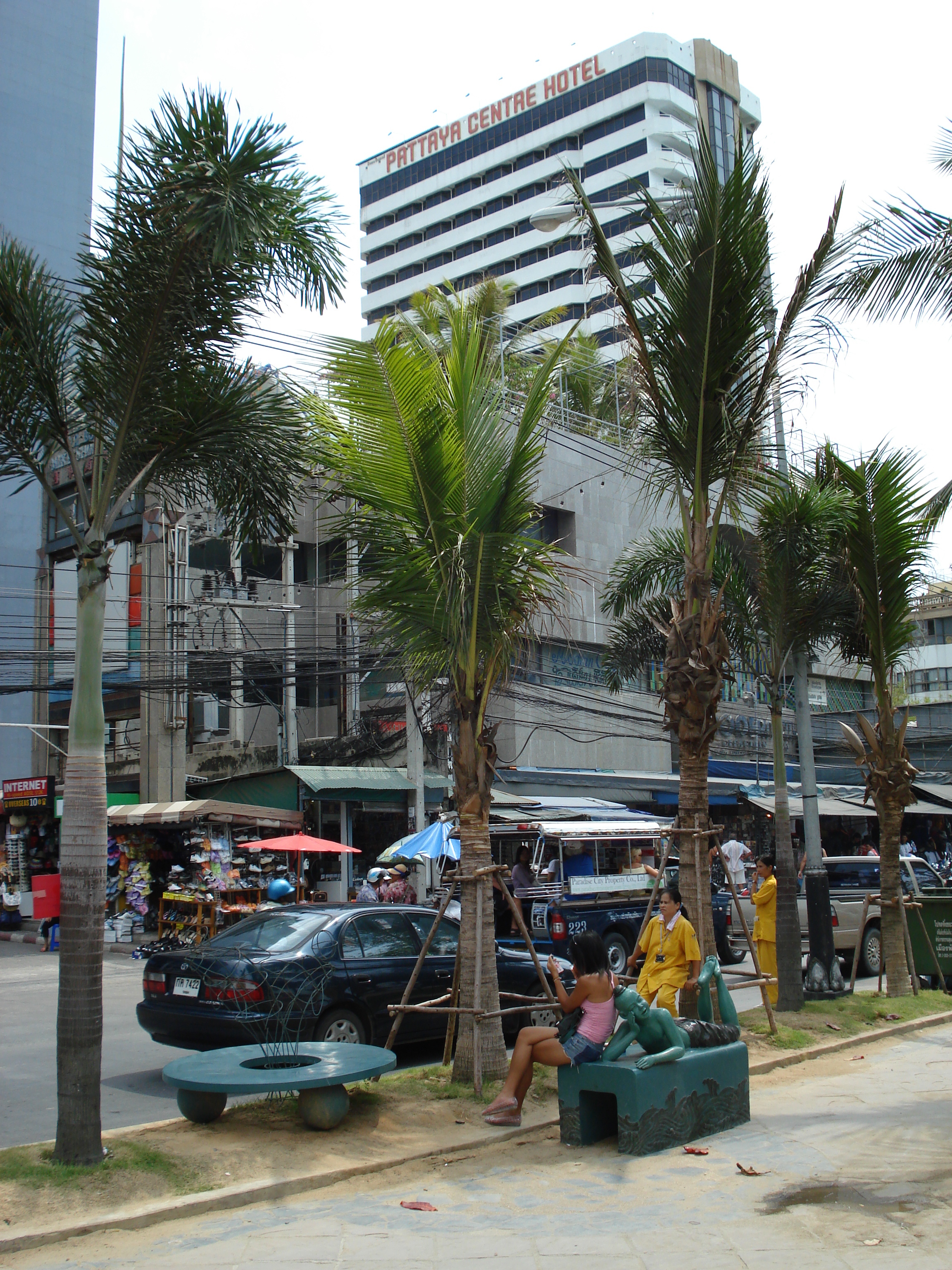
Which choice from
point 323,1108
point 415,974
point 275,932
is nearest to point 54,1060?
point 275,932

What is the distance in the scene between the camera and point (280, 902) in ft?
68.6

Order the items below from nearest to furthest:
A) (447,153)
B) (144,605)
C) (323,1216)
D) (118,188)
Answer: (323,1216) < (118,188) < (144,605) < (447,153)

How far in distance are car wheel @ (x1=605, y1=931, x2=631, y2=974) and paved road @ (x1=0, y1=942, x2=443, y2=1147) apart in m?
5.28

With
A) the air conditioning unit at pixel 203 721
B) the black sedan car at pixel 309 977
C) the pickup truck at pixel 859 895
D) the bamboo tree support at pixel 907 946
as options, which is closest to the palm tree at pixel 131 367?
the black sedan car at pixel 309 977

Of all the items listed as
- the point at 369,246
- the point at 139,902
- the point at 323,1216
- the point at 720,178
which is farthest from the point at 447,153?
the point at 323,1216

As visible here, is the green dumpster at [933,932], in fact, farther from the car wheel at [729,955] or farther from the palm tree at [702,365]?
the palm tree at [702,365]

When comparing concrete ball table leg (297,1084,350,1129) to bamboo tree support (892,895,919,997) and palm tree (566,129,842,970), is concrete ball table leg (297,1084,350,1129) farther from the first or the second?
bamboo tree support (892,895,919,997)

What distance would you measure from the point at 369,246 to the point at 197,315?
3320 inches

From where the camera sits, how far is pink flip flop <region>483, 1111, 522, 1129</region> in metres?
7.75

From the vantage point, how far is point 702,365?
399 inches

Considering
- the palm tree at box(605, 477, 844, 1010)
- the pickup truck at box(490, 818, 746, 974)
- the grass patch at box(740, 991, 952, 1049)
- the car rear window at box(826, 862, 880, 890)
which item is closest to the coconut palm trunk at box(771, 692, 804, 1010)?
the palm tree at box(605, 477, 844, 1010)

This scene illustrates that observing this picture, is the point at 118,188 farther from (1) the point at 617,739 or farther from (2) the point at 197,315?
(1) the point at 617,739

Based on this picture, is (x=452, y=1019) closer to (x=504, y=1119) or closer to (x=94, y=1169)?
(x=504, y=1119)

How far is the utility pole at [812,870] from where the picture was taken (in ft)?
43.3
